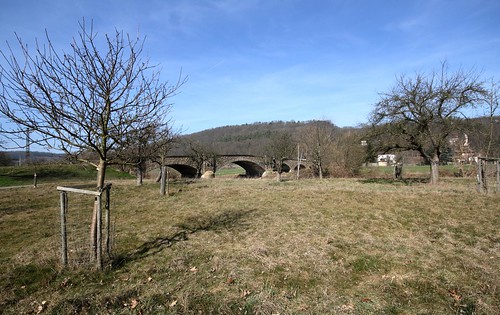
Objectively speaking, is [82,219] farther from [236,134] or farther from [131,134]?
[236,134]

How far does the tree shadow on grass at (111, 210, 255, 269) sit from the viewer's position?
6059mm

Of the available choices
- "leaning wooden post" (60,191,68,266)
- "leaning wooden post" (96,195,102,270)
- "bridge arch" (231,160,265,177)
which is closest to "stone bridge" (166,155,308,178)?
"bridge arch" (231,160,265,177)

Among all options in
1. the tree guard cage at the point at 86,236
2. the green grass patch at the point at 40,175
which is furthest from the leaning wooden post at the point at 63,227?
the green grass patch at the point at 40,175

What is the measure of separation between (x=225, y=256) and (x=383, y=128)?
592 inches

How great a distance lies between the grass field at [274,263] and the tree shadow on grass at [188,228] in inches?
1.2

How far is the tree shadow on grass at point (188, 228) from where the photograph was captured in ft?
19.9

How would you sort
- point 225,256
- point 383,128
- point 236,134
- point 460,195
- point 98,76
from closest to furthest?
point 98,76 → point 225,256 → point 460,195 → point 383,128 → point 236,134

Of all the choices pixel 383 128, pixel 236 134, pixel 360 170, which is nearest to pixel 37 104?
pixel 383 128

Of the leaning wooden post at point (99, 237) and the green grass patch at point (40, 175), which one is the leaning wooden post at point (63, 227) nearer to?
the leaning wooden post at point (99, 237)

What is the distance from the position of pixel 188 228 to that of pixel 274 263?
336cm

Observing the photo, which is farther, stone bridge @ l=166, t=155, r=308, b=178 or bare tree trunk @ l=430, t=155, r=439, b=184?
stone bridge @ l=166, t=155, r=308, b=178

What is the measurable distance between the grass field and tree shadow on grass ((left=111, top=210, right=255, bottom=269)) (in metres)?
0.03

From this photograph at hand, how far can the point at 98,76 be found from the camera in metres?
5.01

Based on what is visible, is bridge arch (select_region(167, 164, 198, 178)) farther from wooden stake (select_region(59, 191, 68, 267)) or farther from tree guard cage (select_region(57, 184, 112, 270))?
wooden stake (select_region(59, 191, 68, 267))
